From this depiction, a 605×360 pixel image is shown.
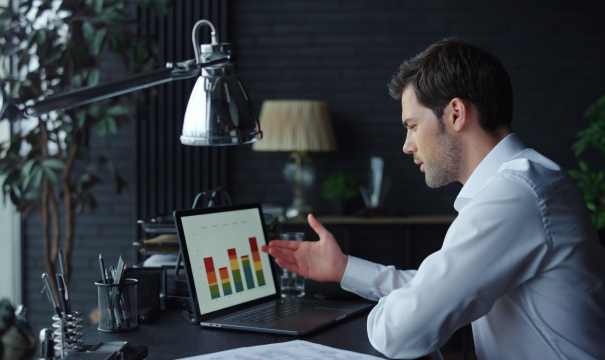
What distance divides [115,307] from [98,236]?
104 inches

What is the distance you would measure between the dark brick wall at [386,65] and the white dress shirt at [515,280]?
2.66 meters

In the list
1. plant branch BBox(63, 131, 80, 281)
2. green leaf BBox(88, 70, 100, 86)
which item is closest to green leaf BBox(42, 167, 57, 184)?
plant branch BBox(63, 131, 80, 281)

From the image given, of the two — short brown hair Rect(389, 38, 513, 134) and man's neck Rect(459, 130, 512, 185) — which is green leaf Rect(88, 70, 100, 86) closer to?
short brown hair Rect(389, 38, 513, 134)

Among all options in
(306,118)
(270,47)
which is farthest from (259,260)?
(270,47)

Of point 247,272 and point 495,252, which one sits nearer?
point 495,252

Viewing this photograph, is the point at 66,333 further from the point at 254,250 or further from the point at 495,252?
the point at 495,252

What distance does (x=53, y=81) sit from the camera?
11.2 feet

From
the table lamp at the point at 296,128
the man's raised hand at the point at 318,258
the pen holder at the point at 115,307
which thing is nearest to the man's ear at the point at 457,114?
the man's raised hand at the point at 318,258

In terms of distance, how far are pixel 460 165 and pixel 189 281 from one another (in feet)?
2.39

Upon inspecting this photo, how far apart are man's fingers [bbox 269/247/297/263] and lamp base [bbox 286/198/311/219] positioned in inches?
77.8

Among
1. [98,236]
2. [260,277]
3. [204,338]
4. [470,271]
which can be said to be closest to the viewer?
[470,271]

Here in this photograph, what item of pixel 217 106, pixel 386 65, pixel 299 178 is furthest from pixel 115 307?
pixel 386 65

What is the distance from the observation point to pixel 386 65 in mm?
3998

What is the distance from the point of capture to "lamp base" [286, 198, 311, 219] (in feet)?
12.0
